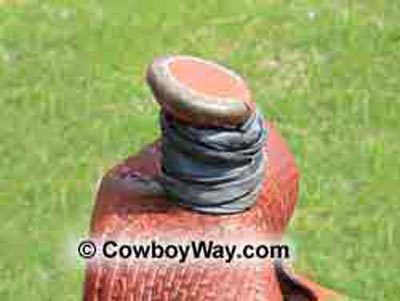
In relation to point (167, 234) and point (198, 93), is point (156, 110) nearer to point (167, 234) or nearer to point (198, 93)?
point (167, 234)

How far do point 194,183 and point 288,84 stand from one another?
5234 mm

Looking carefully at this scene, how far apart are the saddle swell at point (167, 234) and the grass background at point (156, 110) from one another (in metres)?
3.52

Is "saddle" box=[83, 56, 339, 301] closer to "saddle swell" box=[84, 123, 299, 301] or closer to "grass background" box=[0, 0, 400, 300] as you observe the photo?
"saddle swell" box=[84, 123, 299, 301]

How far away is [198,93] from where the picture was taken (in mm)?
3387

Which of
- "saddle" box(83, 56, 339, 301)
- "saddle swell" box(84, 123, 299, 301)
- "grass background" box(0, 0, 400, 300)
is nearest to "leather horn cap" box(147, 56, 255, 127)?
"saddle" box(83, 56, 339, 301)

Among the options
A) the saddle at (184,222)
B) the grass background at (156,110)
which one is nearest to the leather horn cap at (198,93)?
the saddle at (184,222)

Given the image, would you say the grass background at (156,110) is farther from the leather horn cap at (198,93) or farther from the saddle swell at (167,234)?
the leather horn cap at (198,93)

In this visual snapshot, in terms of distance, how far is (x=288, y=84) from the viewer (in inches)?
341

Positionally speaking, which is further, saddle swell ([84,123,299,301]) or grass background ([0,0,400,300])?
grass background ([0,0,400,300])

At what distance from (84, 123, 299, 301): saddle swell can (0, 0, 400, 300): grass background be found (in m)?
3.52

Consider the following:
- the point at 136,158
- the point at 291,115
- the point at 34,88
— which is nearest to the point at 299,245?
the point at 291,115

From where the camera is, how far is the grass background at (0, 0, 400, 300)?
7.38m

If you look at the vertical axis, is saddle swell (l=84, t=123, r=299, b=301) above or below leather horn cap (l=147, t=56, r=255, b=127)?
below

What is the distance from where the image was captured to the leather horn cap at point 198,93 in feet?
11.1
